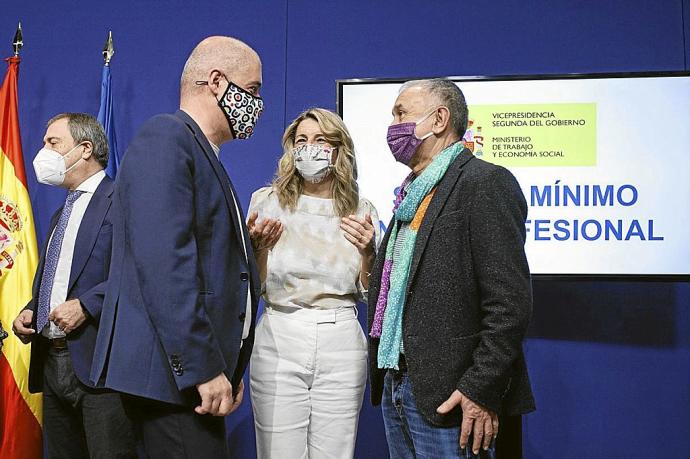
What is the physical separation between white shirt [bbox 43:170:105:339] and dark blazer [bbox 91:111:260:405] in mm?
1095

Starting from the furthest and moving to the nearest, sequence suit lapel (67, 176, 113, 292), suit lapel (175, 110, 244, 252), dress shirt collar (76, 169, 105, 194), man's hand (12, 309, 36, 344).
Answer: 1. dress shirt collar (76, 169, 105, 194)
2. man's hand (12, 309, 36, 344)
3. suit lapel (67, 176, 113, 292)
4. suit lapel (175, 110, 244, 252)

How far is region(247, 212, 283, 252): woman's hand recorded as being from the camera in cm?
223

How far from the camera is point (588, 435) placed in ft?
11.0

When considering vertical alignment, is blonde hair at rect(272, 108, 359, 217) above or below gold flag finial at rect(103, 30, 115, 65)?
below

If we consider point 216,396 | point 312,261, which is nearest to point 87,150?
point 312,261

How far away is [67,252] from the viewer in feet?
8.55

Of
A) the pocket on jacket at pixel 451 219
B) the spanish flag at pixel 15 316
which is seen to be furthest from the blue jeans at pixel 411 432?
the spanish flag at pixel 15 316

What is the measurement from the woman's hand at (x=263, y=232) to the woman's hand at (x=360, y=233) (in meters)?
0.21

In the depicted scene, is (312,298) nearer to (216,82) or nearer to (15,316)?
(216,82)

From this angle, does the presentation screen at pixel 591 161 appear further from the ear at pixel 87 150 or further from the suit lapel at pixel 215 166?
the suit lapel at pixel 215 166

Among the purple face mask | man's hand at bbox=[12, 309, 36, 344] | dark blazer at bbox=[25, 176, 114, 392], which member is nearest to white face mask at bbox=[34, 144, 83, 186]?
dark blazer at bbox=[25, 176, 114, 392]

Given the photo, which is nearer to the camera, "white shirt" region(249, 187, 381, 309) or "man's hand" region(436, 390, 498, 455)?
"man's hand" region(436, 390, 498, 455)

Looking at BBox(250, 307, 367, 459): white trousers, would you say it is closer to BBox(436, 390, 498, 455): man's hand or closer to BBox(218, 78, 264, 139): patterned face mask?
BBox(436, 390, 498, 455): man's hand

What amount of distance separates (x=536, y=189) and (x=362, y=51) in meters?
1.12
